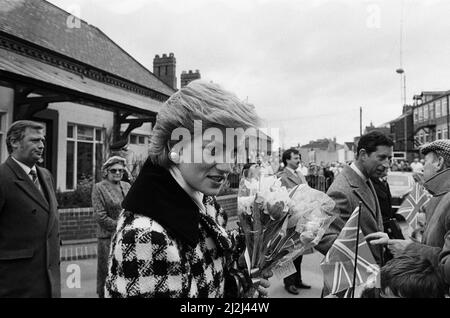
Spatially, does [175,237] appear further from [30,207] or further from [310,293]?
[310,293]

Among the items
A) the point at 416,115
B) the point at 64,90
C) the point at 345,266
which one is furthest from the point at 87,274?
the point at 416,115

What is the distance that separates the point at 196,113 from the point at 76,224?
23.3 ft

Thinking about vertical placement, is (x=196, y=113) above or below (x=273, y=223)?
above

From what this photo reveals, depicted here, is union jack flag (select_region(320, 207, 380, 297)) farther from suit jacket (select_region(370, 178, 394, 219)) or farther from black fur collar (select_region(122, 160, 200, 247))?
suit jacket (select_region(370, 178, 394, 219))

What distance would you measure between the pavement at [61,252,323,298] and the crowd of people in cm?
225

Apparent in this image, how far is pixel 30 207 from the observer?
278cm

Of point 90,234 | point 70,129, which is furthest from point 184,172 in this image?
point 70,129

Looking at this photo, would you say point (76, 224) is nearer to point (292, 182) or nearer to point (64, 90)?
point (64, 90)

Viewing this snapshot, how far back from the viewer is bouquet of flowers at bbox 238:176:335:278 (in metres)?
1.62

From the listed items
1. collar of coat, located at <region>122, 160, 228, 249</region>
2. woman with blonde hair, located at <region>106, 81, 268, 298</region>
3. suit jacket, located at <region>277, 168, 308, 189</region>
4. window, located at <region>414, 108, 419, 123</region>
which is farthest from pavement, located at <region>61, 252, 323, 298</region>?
window, located at <region>414, 108, 419, 123</region>

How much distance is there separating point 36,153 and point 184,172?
7.10ft

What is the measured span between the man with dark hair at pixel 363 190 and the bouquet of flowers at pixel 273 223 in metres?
1.01

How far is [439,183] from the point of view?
268 centimetres

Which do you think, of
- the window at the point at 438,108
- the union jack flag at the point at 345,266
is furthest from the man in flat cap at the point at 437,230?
the window at the point at 438,108
